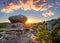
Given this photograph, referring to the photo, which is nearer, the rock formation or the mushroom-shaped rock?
the rock formation

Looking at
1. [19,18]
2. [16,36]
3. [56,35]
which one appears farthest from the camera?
[19,18]

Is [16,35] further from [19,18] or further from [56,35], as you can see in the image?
[56,35]

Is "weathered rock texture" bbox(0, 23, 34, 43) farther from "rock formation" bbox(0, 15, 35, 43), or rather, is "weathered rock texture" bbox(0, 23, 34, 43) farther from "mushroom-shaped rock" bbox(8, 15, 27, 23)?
"mushroom-shaped rock" bbox(8, 15, 27, 23)

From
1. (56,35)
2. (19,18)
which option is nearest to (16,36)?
(19,18)

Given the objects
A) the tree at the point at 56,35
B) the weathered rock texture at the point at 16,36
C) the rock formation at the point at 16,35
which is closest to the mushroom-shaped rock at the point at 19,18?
the rock formation at the point at 16,35

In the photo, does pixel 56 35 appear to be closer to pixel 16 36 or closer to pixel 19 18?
pixel 16 36

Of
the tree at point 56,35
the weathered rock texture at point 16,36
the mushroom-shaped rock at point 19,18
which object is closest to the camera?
the tree at point 56,35

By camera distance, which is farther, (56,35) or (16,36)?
(16,36)

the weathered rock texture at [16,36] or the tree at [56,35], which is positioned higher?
the tree at [56,35]

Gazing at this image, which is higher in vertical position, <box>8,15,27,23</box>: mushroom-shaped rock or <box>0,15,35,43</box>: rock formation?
<box>8,15,27,23</box>: mushroom-shaped rock

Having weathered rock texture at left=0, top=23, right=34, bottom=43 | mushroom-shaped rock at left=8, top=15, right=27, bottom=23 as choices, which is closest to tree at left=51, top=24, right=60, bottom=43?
weathered rock texture at left=0, top=23, right=34, bottom=43

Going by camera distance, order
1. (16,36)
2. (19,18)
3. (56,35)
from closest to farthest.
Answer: (56,35)
(16,36)
(19,18)

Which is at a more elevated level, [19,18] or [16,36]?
[19,18]

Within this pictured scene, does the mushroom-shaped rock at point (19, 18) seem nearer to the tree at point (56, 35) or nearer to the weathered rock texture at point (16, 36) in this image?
the weathered rock texture at point (16, 36)
